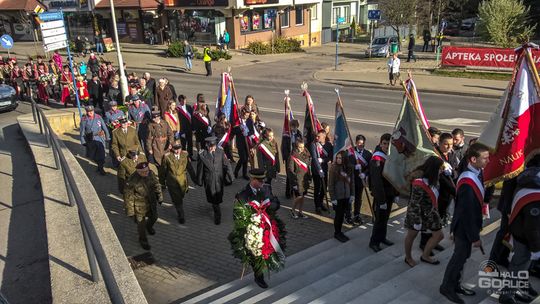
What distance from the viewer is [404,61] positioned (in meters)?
30.1

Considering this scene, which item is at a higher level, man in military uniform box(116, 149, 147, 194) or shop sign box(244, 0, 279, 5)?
shop sign box(244, 0, 279, 5)

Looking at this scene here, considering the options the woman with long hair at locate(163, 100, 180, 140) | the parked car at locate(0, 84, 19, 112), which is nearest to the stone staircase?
the woman with long hair at locate(163, 100, 180, 140)

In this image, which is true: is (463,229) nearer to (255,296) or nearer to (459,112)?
(255,296)

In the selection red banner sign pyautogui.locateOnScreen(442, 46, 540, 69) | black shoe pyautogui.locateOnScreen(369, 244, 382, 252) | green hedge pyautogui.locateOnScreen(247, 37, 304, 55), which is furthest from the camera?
green hedge pyautogui.locateOnScreen(247, 37, 304, 55)

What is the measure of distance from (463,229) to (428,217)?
80 centimetres

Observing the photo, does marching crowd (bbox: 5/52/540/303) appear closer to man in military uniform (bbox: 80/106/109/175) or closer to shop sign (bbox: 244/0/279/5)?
man in military uniform (bbox: 80/106/109/175)

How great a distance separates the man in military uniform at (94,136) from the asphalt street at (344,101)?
5693 millimetres

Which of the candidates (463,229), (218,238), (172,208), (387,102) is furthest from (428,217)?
(387,102)

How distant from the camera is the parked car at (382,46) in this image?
32750 mm

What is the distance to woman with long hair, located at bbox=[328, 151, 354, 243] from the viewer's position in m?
7.34

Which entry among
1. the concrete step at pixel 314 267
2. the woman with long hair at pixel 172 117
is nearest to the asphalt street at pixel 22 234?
the concrete step at pixel 314 267

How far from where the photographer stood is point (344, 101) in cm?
1950

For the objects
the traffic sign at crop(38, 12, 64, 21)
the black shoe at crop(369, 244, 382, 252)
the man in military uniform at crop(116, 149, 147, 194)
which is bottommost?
the black shoe at crop(369, 244, 382, 252)

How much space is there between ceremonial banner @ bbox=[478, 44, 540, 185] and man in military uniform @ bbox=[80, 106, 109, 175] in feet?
28.7
